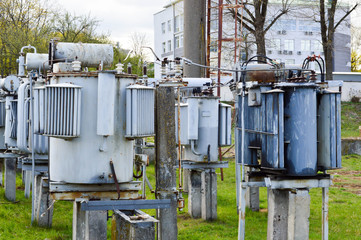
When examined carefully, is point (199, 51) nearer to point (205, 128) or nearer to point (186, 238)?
point (205, 128)

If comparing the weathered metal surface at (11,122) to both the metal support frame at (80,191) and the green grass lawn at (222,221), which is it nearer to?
the green grass lawn at (222,221)

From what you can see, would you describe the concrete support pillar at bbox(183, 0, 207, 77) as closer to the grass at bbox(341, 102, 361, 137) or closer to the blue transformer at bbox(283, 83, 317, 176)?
the blue transformer at bbox(283, 83, 317, 176)

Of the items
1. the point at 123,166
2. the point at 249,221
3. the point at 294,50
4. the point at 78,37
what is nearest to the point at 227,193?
the point at 249,221

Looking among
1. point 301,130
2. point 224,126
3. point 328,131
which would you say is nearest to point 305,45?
point 224,126

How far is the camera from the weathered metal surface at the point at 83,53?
24.8 feet

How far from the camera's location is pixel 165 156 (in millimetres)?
7387

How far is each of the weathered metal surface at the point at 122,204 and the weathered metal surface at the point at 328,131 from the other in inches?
105

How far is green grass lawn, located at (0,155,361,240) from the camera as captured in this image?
10070 millimetres

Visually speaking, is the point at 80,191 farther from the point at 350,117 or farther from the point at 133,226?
the point at 350,117

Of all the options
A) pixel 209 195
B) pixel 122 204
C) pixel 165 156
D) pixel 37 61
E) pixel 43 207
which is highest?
pixel 37 61

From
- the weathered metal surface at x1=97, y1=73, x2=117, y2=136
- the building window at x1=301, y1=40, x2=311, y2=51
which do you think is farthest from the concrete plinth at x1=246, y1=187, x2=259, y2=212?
the building window at x1=301, y1=40, x2=311, y2=51

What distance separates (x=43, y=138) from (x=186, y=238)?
9.68 ft

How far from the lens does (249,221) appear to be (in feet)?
37.4

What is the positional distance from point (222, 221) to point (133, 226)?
5.93 m
